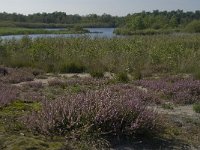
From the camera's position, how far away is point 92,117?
Result: 566 cm

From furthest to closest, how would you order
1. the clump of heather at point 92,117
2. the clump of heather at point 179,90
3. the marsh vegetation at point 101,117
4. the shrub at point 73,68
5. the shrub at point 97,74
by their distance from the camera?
the shrub at point 73,68 → the shrub at point 97,74 → the clump of heather at point 179,90 → the clump of heather at point 92,117 → the marsh vegetation at point 101,117

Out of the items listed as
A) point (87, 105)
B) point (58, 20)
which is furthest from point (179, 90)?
point (58, 20)

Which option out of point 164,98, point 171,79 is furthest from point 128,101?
point 171,79

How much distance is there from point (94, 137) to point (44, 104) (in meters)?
1.02

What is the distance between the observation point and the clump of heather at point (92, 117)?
5598 mm

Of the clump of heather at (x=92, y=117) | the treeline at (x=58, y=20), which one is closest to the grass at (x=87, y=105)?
A: the clump of heather at (x=92, y=117)

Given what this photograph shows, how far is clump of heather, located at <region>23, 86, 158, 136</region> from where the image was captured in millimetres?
5598

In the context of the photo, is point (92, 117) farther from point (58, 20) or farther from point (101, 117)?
point (58, 20)

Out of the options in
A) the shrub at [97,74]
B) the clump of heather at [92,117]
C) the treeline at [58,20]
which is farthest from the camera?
the treeline at [58,20]

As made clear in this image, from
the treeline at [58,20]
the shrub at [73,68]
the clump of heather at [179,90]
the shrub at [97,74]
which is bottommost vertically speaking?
the treeline at [58,20]

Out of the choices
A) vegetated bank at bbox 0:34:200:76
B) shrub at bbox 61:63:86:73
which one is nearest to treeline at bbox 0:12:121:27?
vegetated bank at bbox 0:34:200:76

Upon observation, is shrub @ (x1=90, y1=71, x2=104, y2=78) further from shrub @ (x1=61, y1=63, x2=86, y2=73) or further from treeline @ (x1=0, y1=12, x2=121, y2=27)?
treeline @ (x1=0, y1=12, x2=121, y2=27)

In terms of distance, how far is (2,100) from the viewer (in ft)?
23.6

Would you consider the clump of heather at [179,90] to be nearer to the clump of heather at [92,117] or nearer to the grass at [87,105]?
the grass at [87,105]
